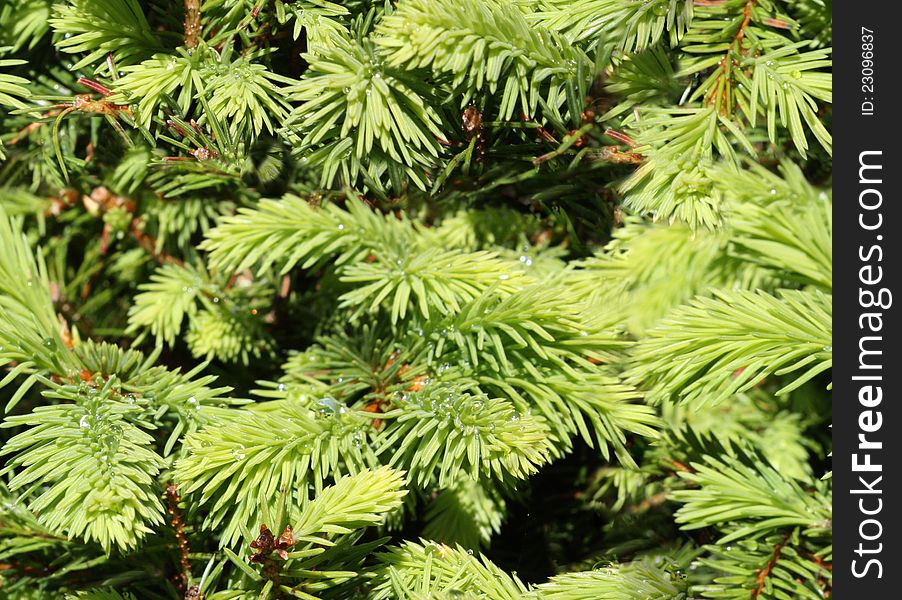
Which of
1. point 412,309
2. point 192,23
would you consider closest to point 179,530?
point 412,309

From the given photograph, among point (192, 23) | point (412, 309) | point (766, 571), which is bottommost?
point (766, 571)

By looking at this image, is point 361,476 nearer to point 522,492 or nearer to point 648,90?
point 522,492

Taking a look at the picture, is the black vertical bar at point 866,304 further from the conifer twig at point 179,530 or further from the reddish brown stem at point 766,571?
the conifer twig at point 179,530

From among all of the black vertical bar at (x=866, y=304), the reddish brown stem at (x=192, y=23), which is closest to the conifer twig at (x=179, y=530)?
the reddish brown stem at (x=192, y=23)

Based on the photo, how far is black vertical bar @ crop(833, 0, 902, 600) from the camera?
1.50ft

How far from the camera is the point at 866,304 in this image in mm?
459

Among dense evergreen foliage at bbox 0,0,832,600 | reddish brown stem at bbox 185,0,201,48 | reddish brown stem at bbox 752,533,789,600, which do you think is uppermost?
reddish brown stem at bbox 185,0,201,48

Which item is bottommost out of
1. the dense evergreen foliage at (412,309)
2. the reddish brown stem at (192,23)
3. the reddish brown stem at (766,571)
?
the reddish brown stem at (766,571)

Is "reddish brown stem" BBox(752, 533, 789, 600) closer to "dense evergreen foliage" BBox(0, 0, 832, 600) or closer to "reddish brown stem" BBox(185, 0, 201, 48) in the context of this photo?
"dense evergreen foliage" BBox(0, 0, 832, 600)

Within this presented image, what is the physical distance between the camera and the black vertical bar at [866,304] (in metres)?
0.46

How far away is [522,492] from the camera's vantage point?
0.58m

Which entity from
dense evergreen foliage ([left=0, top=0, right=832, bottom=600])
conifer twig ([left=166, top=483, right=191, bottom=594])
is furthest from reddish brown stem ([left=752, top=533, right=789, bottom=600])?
conifer twig ([left=166, top=483, right=191, bottom=594])

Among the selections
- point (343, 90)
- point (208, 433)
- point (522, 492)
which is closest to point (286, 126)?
point (343, 90)

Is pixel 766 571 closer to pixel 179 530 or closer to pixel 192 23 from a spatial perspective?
pixel 179 530
